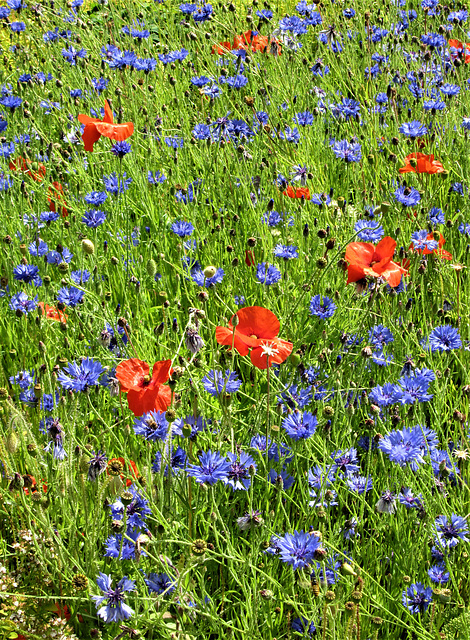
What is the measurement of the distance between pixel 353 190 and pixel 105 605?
2.22 m

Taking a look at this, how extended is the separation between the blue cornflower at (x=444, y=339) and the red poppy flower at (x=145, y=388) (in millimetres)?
835

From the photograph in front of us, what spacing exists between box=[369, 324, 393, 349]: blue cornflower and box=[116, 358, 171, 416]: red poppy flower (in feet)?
2.46

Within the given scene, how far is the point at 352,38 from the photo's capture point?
164 inches

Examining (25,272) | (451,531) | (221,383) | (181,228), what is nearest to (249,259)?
A: (181,228)

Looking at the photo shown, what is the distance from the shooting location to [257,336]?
158 centimetres

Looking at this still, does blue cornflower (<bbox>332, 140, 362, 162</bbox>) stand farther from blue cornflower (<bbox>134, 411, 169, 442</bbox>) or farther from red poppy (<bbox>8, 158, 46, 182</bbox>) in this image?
blue cornflower (<bbox>134, 411, 169, 442</bbox>)

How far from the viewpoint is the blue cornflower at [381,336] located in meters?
1.93

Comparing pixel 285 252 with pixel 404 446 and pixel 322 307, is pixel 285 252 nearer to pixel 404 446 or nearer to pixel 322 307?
pixel 322 307

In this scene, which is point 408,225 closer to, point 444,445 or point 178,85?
point 444,445

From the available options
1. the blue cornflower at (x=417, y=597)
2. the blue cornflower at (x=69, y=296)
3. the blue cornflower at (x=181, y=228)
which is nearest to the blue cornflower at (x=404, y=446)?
the blue cornflower at (x=417, y=597)

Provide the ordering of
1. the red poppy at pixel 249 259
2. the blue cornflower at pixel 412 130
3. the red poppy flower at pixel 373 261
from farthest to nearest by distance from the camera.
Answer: the blue cornflower at pixel 412 130 → the red poppy at pixel 249 259 → the red poppy flower at pixel 373 261

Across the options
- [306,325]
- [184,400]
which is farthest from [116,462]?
[306,325]

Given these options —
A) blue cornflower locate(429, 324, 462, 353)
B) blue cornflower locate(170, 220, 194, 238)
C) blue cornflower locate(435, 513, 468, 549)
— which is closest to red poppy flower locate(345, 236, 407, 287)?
blue cornflower locate(429, 324, 462, 353)

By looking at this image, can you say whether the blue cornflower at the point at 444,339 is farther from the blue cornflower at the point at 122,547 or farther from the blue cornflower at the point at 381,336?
the blue cornflower at the point at 122,547
